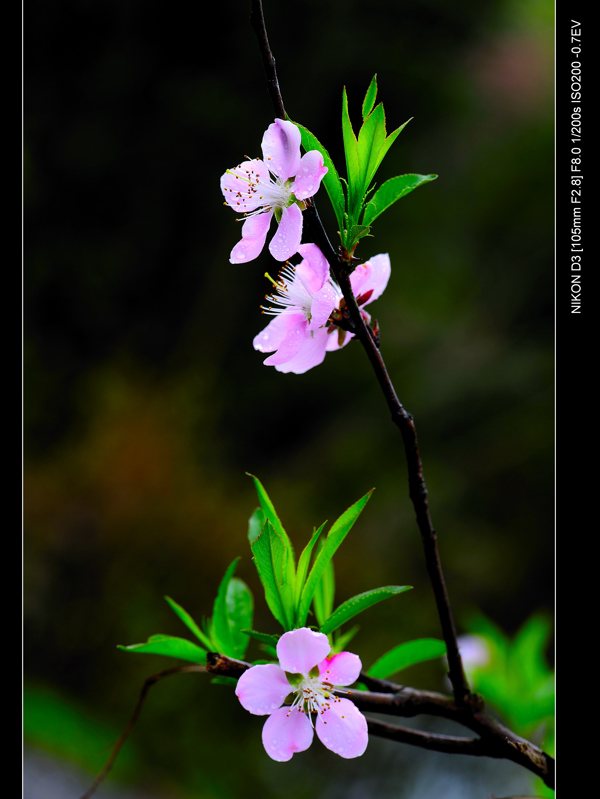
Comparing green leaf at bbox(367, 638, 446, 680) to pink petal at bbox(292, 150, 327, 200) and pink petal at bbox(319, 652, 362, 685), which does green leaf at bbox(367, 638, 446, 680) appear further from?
pink petal at bbox(292, 150, 327, 200)

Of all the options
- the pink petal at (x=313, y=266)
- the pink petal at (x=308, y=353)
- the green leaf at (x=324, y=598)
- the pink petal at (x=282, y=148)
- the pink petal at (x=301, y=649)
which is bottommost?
the pink petal at (x=301, y=649)

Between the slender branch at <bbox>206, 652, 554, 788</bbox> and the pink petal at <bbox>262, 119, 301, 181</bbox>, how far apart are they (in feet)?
0.85

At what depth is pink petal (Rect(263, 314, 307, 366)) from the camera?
11.2 inches

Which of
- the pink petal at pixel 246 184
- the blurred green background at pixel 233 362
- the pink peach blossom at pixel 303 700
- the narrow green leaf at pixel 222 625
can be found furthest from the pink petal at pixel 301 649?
the blurred green background at pixel 233 362

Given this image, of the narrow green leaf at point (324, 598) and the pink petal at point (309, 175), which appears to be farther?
the narrow green leaf at point (324, 598)

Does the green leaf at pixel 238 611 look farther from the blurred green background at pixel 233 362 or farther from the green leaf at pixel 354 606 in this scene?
the blurred green background at pixel 233 362

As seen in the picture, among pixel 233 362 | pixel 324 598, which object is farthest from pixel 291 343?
pixel 233 362

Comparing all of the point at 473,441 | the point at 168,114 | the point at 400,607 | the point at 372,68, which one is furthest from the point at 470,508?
the point at 168,114

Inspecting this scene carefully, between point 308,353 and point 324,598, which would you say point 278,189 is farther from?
point 324,598

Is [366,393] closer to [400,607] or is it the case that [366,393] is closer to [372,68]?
[400,607]

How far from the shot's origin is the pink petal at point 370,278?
31 centimetres

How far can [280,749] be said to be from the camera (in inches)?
10.4

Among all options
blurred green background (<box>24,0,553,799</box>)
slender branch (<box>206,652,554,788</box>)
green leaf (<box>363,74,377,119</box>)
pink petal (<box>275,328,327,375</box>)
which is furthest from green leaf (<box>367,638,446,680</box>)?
blurred green background (<box>24,0,553,799</box>)

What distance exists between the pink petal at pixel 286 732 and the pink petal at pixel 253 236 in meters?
0.22
